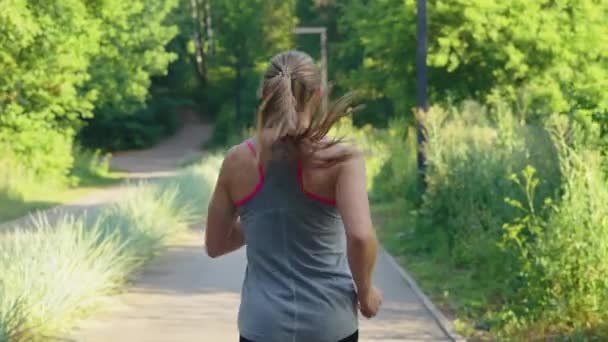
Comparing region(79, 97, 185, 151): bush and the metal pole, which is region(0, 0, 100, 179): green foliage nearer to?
the metal pole

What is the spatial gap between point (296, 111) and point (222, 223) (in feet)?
1.66

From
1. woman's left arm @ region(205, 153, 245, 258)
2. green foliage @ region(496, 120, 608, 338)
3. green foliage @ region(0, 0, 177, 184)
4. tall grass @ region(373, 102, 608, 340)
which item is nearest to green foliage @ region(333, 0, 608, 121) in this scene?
tall grass @ region(373, 102, 608, 340)

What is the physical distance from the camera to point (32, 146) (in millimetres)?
29859

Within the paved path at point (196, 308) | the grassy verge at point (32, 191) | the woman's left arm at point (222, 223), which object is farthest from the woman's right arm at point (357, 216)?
the grassy verge at point (32, 191)

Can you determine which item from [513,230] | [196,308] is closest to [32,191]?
[196,308]

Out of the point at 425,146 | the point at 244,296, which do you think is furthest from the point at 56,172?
the point at 244,296

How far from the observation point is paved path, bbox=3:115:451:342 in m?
9.64

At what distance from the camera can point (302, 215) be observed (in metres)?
3.65

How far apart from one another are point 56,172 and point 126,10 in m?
10.7

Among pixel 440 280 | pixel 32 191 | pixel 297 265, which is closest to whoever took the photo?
pixel 297 265

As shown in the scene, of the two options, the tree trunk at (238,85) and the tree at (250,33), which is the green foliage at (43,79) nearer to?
the tree at (250,33)

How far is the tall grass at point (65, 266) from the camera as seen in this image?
9016 mm

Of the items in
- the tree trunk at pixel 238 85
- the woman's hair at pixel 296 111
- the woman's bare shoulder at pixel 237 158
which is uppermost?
the woman's hair at pixel 296 111

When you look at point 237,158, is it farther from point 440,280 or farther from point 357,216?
point 440,280
